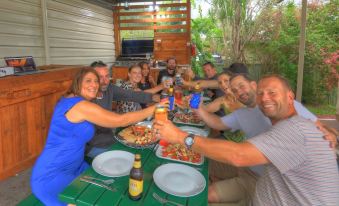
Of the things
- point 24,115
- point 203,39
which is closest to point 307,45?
point 203,39

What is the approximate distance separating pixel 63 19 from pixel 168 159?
5067 mm

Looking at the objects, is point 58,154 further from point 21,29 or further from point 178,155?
point 21,29

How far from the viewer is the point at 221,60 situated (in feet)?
25.3

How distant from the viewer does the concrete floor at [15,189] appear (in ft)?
8.53

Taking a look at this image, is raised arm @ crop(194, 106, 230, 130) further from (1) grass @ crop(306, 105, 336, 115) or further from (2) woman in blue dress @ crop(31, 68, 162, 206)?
(1) grass @ crop(306, 105, 336, 115)

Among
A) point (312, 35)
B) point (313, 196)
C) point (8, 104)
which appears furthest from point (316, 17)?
point (8, 104)

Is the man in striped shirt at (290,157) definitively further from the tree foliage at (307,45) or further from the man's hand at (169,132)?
the tree foliage at (307,45)

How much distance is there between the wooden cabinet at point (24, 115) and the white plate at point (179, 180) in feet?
7.73

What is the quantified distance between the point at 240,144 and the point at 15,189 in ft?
8.92

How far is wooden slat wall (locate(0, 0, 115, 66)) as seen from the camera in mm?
4211

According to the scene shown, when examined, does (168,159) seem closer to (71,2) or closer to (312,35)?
(71,2)

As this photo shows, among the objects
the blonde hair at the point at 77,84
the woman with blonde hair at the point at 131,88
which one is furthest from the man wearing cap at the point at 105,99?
the blonde hair at the point at 77,84

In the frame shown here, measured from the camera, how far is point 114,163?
1620 millimetres

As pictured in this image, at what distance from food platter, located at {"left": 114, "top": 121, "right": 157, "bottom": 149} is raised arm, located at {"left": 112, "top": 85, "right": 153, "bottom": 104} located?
82cm
